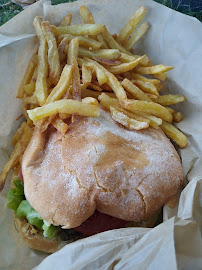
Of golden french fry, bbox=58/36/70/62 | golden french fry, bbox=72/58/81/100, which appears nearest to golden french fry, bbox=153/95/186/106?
golden french fry, bbox=72/58/81/100

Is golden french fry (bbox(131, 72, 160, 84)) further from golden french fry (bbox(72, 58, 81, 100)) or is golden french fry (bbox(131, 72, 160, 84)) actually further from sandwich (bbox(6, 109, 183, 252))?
golden french fry (bbox(72, 58, 81, 100))

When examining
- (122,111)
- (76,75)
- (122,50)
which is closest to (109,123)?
(122,111)

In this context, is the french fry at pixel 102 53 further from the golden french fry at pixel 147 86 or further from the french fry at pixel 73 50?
Answer: the golden french fry at pixel 147 86

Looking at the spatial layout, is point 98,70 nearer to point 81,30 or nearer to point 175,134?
point 81,30

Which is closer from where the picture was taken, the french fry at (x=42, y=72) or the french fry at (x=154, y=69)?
the french fry at (x=42, y=72)

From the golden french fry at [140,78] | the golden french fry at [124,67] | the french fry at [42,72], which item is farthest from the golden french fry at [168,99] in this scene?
the french fry at [42,72]

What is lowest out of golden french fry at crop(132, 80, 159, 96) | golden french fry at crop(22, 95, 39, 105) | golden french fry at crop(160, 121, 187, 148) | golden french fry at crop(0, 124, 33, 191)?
golden french fry at crop(160, 121, 187, 148)

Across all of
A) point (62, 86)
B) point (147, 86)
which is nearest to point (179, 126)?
point (147, 86)
